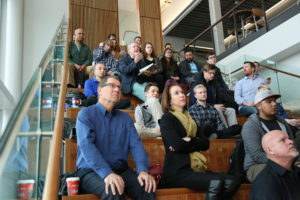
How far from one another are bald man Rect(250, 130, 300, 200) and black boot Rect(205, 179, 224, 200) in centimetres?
23

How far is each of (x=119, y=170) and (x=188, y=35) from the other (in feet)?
42.1

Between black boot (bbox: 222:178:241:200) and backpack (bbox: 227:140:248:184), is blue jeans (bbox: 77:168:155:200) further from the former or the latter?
backpack (bbox: 227:140:248:184)

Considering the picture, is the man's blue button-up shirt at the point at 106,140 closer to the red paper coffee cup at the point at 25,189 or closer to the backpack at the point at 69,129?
the red paper coffee cup at the point at 25,189

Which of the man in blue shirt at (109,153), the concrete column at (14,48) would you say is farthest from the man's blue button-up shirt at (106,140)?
the concrete column at (14,48)

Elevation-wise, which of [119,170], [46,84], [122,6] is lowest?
[119,170]

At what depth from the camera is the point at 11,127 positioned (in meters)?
1.10

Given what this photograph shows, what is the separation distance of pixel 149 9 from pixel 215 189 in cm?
693

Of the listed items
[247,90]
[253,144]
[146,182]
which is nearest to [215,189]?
[146,182]

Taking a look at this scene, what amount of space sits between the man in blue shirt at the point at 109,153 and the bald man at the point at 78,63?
3017mm

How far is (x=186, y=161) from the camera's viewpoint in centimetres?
234

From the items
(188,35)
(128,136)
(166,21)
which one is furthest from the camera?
(188,35)

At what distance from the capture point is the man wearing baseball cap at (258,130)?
2.49 metres

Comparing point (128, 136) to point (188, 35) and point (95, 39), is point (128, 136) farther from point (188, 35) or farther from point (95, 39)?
point (188, 35)

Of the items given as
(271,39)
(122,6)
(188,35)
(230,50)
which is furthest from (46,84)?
(188,35)
